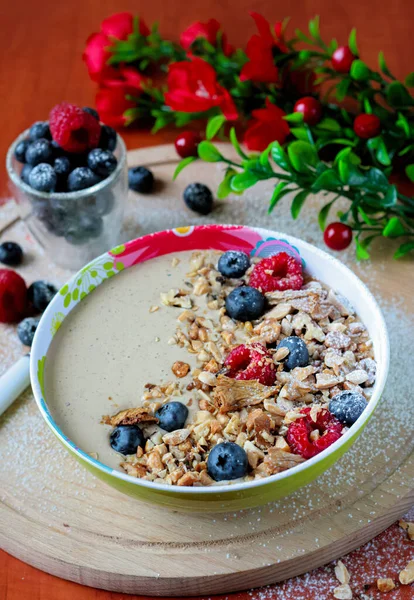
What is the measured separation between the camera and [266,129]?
2055 millimetres

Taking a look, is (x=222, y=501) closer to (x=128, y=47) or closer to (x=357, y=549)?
(x=357, y=549)

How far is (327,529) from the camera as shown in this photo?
137cm

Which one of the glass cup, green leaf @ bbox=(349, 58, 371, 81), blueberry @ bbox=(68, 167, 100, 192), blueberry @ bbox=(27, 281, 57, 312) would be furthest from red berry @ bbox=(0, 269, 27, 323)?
green leaf @ bbox=(349, 58, 371, 81)

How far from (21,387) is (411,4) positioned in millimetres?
2005

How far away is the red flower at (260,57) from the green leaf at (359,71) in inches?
8.9

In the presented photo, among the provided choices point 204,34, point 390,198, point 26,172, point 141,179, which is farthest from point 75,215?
point 204,34

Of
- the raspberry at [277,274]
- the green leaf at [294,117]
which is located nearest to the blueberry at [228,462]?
the raspberry at [277,274]

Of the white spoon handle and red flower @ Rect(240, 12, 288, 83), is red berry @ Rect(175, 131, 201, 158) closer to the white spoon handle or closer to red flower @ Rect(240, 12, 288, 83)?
red flower @ Rect(240, 12, 288, 83)

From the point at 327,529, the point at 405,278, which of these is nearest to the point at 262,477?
the point at 327,529

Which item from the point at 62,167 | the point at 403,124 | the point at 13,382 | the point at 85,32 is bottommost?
the point at 403,124

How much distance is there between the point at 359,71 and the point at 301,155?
1.34ft

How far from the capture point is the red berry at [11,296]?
173 cm

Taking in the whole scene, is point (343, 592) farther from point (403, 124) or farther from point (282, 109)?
point (282, 109)

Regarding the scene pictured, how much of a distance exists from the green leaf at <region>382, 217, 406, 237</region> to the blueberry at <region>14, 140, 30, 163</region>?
2.91 feet
